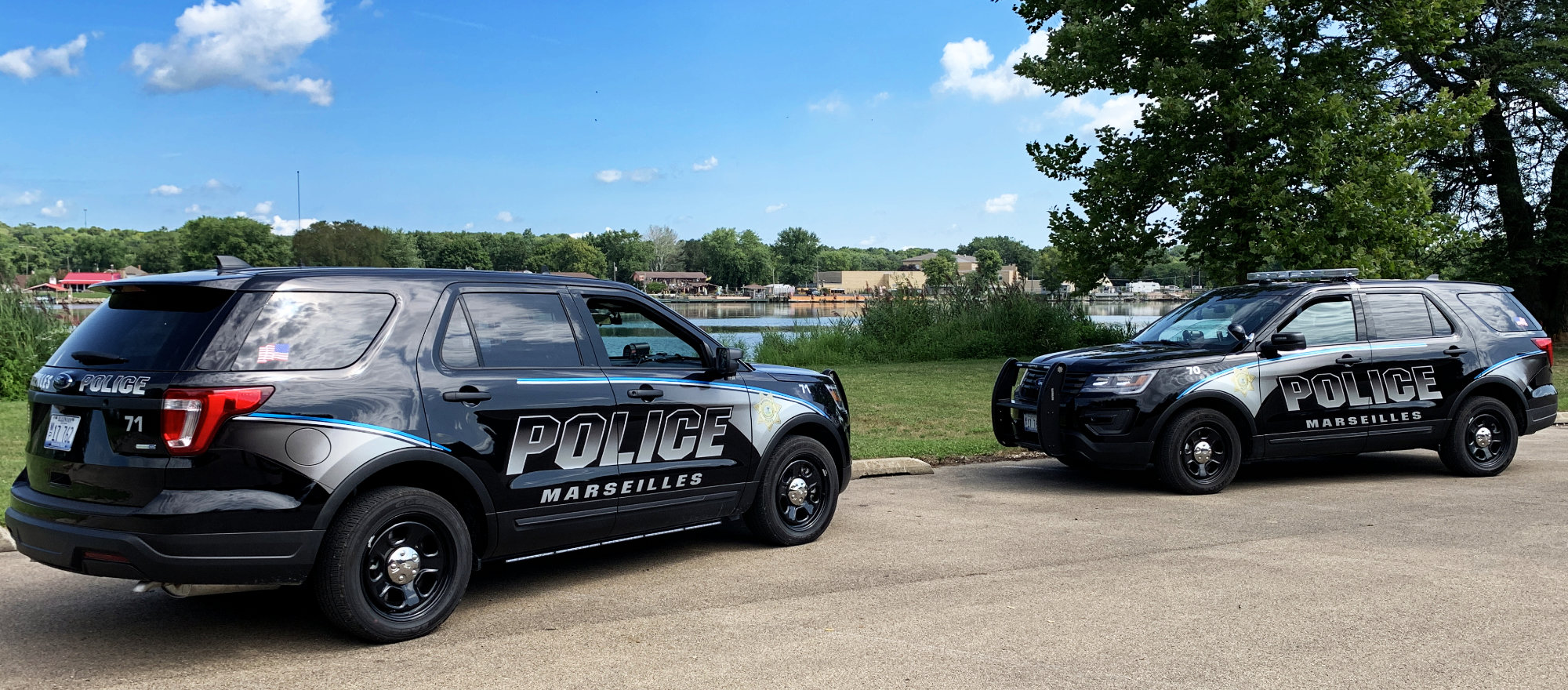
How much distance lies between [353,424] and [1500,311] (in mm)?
10178

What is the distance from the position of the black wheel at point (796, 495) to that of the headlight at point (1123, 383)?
2675 millimetres

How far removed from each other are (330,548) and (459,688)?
0.96m

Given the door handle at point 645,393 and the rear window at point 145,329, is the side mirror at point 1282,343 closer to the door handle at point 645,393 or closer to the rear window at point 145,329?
the door handle at point 645,393

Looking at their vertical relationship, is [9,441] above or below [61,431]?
below

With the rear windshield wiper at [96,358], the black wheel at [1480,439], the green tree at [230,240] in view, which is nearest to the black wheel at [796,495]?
the rear windshield wiper at [96,358]

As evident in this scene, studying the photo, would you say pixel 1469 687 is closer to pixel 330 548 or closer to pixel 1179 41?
pixel 330 548

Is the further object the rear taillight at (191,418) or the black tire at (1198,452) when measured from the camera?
the black tire at (1198,452)

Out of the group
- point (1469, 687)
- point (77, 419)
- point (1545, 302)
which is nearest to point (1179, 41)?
point (1545, 302)

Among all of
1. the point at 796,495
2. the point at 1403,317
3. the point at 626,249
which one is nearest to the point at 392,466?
the point at 796,495

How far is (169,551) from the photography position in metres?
4.75

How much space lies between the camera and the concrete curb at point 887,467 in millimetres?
10422

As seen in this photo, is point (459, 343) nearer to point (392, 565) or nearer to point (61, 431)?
point (392, 565)

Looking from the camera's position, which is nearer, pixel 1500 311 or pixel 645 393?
pixel 645 393

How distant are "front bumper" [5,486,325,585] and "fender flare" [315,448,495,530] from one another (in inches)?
4.0
